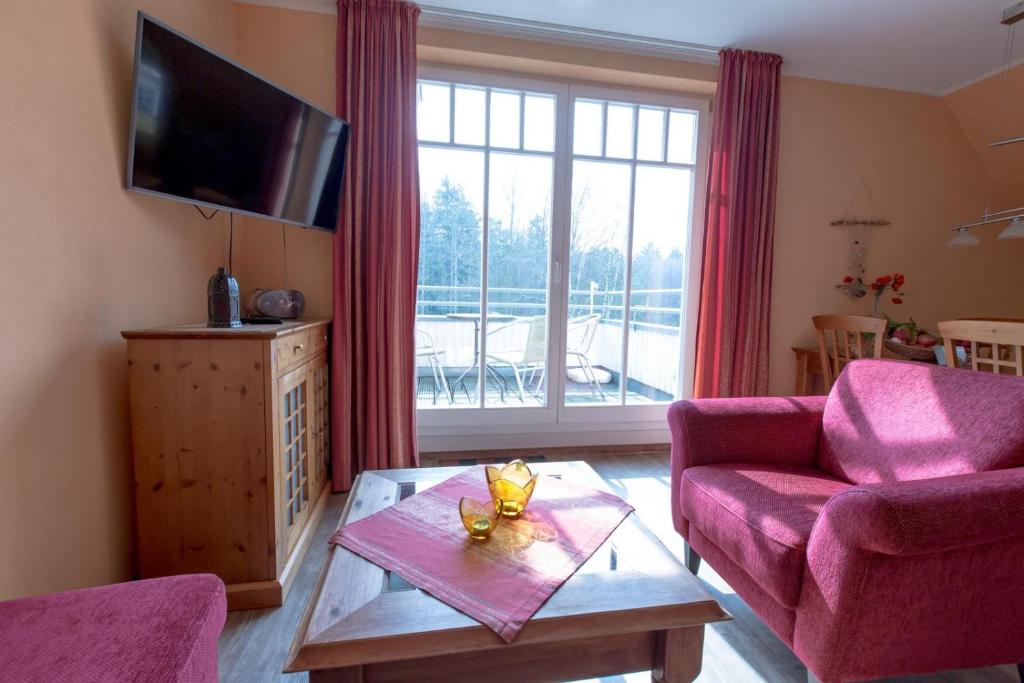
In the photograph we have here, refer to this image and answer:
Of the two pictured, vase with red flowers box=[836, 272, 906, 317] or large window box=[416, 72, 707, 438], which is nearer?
large window box=[416, 72, 707, 438]

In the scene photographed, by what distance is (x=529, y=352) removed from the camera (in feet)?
9.70

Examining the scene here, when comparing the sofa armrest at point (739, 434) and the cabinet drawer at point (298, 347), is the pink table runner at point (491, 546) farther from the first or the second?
the cabinet drawer at point (298, 347)

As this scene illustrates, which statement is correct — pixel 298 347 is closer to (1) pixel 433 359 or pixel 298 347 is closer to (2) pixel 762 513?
(1) pixel 433 359

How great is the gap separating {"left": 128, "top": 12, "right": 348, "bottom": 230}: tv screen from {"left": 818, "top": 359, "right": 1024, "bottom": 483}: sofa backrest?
2.38 meters

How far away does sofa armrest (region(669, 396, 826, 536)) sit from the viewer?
5.33 feet

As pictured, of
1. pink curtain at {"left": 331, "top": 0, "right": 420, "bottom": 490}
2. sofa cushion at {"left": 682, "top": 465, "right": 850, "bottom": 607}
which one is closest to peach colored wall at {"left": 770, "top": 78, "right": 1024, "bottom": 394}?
sofa cushion at {"left": 682, "top": 465, "right": 850, "bottom": 607}

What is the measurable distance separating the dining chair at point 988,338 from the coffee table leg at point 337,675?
2.20 m

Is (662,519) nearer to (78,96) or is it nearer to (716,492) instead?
(716,492)

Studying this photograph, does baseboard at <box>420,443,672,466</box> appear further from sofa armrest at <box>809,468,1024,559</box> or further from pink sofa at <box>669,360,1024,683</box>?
sofa armrest at <box>809,468,1024,559</box>

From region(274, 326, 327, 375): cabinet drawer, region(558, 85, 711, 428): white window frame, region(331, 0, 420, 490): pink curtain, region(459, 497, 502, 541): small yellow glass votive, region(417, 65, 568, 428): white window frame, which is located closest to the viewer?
region(459, 497, 502, 541): small yellow glass votive

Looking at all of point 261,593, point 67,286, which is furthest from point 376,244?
point 261,593

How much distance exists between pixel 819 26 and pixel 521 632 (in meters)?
3.26

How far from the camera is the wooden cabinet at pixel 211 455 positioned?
142 cm

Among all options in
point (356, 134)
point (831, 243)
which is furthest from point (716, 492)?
point (831, 243)
